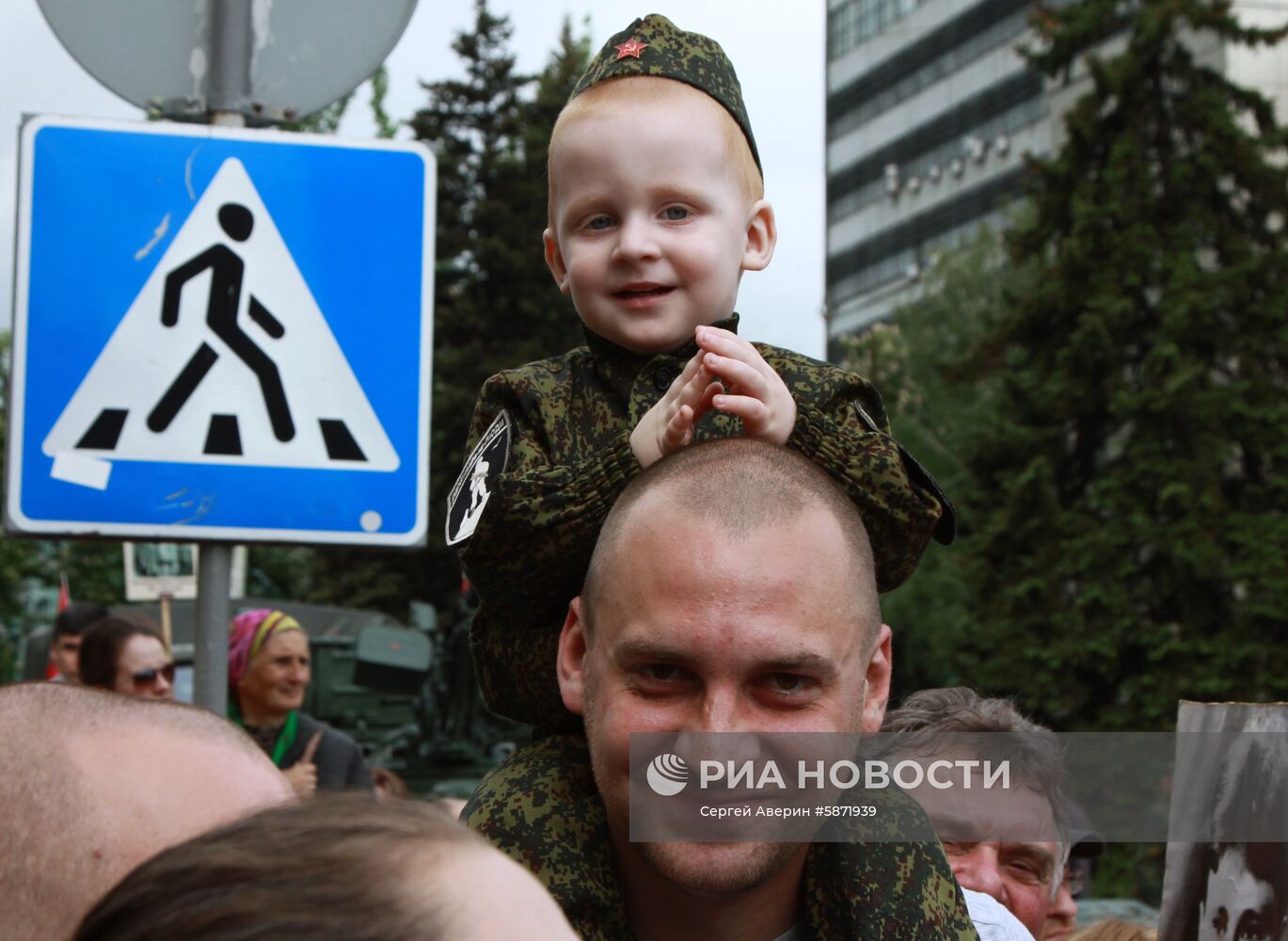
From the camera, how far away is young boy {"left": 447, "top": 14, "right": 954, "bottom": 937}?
202 cm

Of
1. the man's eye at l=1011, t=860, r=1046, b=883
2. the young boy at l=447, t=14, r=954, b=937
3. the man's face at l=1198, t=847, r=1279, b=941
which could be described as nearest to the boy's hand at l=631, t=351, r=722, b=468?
the young boy at l=447, t=14, r=954, b=937

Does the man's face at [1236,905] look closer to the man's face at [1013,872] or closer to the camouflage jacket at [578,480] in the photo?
the camouflage jacket at [578,480]

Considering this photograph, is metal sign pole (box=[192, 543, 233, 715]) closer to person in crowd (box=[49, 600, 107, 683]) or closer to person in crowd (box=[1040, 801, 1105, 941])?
person in crowd (box=[1040, 801, 1105, 941])

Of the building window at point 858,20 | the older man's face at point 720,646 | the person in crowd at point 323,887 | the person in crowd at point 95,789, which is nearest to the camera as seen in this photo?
the person in crowd at point 323,887

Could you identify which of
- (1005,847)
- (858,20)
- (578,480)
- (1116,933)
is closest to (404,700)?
(1116,933)

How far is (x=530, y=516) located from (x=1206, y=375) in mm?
26478

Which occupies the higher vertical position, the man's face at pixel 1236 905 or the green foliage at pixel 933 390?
the green foliage at pixel 933 390

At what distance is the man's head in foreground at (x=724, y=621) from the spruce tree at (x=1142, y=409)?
24931 mm

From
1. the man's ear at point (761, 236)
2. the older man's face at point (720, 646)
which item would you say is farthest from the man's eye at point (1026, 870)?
the older man's face at point (720, 646)

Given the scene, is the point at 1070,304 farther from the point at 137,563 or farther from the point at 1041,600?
the point at 137,563

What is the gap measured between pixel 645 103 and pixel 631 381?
0.34 metres

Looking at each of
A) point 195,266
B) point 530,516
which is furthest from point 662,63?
point 195,266

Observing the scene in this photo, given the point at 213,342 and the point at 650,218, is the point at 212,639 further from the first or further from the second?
the point at 650,218

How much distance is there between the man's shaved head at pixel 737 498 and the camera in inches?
75.1
